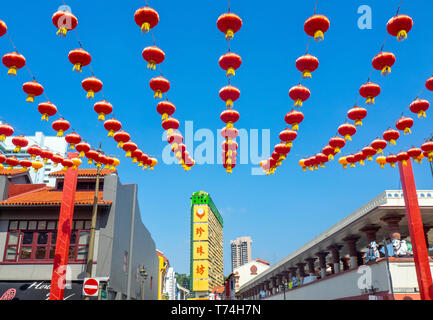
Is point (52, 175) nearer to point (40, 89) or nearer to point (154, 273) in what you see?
point (40, 89)

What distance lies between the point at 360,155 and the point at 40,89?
10.1 metres

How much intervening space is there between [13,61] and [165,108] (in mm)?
3666

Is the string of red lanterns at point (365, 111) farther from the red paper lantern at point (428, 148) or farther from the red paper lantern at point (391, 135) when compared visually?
the red paper lantern at point (428, 148)

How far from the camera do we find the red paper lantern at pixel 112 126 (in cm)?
1100

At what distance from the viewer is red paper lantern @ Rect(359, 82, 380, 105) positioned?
→ 9305 millimetres

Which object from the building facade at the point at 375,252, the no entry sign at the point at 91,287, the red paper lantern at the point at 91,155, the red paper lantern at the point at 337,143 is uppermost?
the red paper lantern at the point at 91,155

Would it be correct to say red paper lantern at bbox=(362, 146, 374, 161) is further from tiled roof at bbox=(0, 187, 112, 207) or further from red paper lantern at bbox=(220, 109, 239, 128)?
tiled roof at bbox=(0, 187, 112, 207)

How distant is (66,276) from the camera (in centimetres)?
2166

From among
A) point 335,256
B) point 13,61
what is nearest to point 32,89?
point 13,61

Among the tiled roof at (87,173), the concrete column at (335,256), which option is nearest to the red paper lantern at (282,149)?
the concrete column at (335,256)

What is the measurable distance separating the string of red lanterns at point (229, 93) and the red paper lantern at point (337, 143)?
2991 millimetres

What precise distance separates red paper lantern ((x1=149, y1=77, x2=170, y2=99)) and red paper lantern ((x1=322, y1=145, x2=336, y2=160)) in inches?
230

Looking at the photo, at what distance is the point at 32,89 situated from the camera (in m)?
9.62
